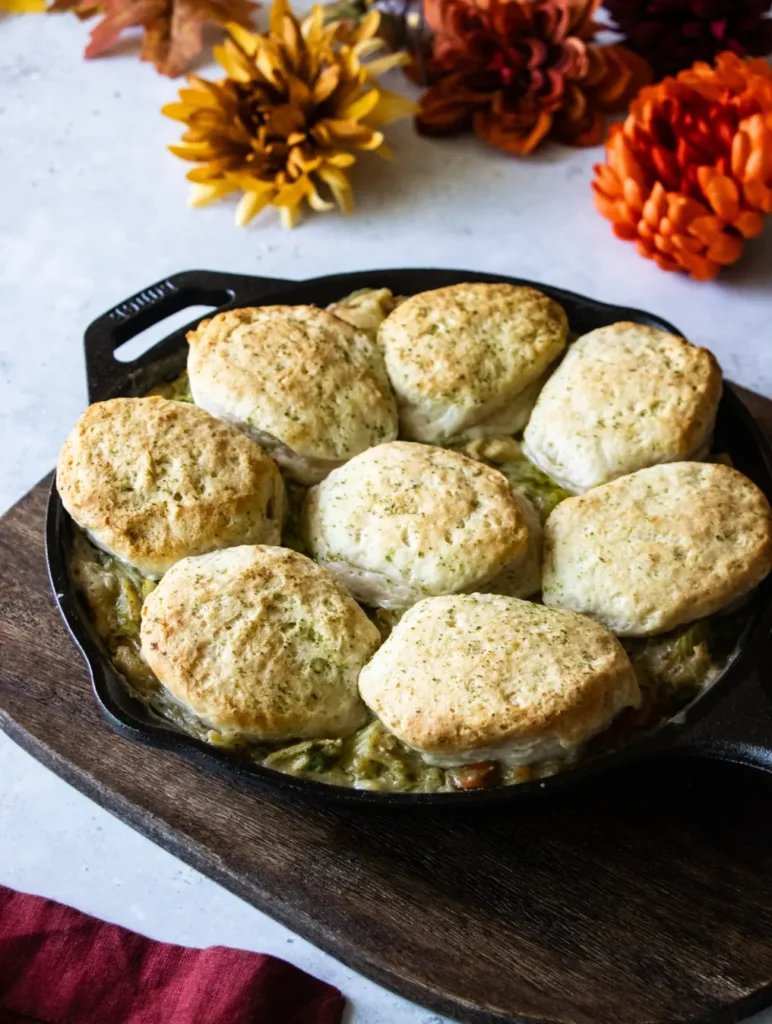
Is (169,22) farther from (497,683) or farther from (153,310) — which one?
(497,683)

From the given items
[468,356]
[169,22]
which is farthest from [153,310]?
[169,22]

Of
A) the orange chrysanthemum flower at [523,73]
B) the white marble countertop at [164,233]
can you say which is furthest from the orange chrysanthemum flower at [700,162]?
the orange chrysanthemum flower at [523,73]

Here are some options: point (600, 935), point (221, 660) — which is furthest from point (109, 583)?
point (600, 935)

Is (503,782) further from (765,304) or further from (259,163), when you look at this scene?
(259,163)

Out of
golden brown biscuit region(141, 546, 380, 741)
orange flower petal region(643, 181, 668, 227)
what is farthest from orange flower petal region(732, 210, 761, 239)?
golden brown biscuit region(141, 546, 380, 741)

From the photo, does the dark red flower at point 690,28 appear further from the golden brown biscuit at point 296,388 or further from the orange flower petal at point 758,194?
the golden brown biscuit at point 296,388
